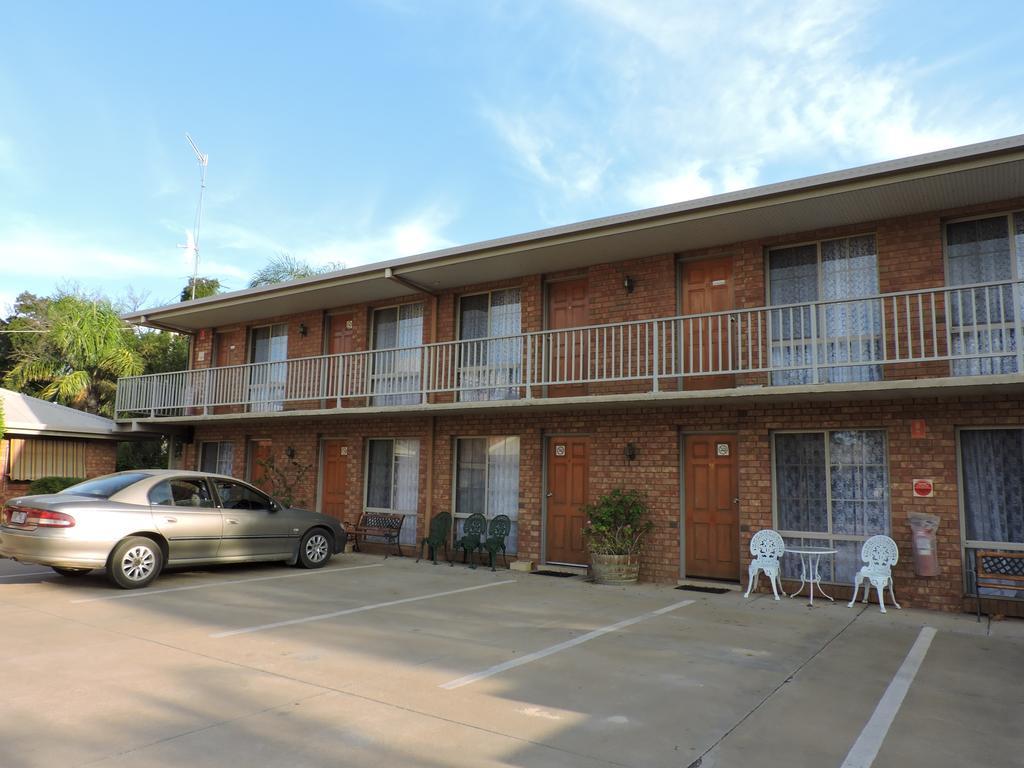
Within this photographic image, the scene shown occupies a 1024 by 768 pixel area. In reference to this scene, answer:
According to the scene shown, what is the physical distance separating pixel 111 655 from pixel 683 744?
4371 mm

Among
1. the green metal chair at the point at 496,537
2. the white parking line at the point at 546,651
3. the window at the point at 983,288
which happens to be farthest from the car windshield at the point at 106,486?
the window at the point at 983,288

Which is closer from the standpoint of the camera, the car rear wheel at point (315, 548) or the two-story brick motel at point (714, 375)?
the two-story brick motel at point (714, 375)

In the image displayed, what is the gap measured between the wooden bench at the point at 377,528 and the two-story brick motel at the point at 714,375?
23 centimetres

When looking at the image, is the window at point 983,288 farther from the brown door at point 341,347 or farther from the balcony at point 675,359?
the brown door at point 341,347

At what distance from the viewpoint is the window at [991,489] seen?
8.05 metres

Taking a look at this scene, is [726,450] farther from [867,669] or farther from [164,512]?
[164,512]

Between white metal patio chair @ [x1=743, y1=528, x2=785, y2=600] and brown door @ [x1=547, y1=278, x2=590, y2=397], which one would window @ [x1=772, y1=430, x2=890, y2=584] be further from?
brown door @ [x1=547, y1=278, x2=590, y2=397]

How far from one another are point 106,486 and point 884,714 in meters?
8.51

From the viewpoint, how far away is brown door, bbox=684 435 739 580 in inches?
380

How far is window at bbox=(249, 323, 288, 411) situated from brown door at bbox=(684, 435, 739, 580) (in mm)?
8186

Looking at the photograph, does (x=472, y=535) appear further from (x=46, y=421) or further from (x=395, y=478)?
(x=46, y=421)

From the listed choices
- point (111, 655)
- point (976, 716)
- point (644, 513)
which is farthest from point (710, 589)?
point (111, 655)

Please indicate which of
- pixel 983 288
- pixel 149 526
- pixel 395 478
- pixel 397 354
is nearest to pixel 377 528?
pixel 395 478

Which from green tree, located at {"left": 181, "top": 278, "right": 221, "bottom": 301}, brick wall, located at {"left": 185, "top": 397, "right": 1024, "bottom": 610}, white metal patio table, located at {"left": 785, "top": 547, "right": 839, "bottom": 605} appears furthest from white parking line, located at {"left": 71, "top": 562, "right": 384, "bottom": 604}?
green tree, located at {"left": 181, "top": 278, "right": 221, "bottom": 301}
